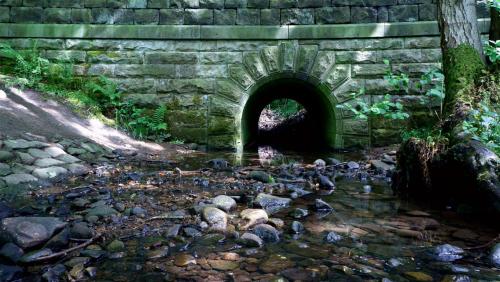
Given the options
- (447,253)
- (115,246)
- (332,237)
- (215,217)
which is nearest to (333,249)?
(332,237)

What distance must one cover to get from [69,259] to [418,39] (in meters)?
7.46

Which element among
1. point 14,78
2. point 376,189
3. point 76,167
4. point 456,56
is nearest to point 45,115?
point 14,78

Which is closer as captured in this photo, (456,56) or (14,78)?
(456,56)

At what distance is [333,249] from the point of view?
2896 mm

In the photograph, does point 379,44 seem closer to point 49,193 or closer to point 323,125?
point 323,125

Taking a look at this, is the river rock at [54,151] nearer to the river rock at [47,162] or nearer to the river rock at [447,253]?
the river rock at [47,162]

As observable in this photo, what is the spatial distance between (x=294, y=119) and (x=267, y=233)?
41.9 ft

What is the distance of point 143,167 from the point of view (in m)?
5.73

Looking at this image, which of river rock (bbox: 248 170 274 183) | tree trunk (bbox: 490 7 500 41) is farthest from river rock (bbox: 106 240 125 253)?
tree trunk (bbox: 490 7 500 41)

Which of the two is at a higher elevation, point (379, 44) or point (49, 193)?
point (379, 44)

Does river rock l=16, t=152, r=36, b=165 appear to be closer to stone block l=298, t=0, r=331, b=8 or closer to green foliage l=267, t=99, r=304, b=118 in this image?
stone block l=298, t=0, r=331, b=8

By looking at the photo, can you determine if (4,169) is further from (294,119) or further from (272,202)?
(294,119)

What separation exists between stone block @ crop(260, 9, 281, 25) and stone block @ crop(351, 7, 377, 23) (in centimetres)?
147

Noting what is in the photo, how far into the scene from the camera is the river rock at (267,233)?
10.0ft
